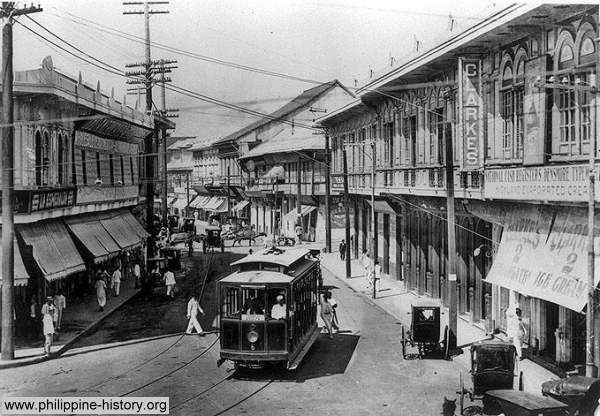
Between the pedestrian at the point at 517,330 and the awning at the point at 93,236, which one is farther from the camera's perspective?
the awning at the point at 93,236

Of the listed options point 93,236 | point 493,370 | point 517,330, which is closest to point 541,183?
point 517,330

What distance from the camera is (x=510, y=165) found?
18.8m

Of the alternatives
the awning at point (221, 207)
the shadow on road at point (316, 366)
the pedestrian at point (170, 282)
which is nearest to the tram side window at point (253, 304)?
the shadow on road at point (316, 366)

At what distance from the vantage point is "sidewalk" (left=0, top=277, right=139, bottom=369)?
18.3 metres

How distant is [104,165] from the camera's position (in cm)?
3231

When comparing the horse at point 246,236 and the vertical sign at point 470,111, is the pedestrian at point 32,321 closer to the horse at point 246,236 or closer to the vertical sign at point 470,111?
the vertical sign at point 470,111

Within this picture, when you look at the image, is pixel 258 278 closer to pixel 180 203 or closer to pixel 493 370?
pixel 493 370

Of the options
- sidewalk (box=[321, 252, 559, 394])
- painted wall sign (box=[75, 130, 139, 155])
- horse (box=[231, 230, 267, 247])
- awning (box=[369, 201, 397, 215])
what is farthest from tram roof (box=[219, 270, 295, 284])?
horse (box=[231, 230, 267, 247])

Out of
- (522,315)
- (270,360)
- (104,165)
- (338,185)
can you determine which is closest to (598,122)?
(522,315)

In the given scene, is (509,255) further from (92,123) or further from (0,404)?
(92,123)

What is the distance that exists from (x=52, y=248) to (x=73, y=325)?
2.90 m

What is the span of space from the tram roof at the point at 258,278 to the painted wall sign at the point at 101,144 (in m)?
14.1

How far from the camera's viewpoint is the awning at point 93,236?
2561 cm

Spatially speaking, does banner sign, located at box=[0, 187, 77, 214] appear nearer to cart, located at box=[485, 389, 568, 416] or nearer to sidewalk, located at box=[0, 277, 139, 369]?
sidewalk, located at box=[0, 277, 139, 369]
